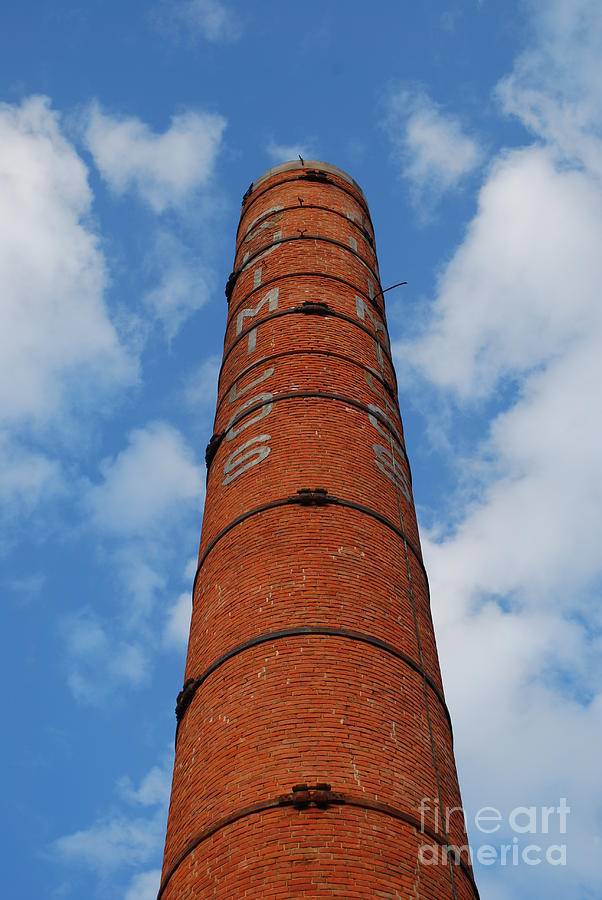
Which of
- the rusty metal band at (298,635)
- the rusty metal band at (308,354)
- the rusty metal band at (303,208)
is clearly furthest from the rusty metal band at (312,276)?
the rusty metal band at (298,635)

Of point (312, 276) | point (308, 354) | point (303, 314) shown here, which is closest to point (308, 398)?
point (308, 354)

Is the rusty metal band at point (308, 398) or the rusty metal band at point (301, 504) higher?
the rusty metal band at point (308, 398)

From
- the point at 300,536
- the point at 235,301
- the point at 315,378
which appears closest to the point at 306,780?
the point at 300,536

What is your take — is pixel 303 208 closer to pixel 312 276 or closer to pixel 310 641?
pixel 312 276

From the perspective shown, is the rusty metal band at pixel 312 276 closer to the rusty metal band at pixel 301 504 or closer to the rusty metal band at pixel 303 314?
the rusty metal band at pixel 303 314

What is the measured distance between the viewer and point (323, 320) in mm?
12727

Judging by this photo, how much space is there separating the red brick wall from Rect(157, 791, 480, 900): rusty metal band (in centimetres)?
1

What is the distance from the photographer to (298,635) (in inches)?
340

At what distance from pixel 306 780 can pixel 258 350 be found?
6.49 meters

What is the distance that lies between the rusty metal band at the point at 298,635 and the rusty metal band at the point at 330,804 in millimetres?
1614

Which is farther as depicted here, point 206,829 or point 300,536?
point 300,536

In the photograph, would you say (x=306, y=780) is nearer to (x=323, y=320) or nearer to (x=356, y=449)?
(x=356, y=449)

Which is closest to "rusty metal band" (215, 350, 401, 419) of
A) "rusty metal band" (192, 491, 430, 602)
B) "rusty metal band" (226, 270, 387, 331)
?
"rusty metal band" (226, 270, 387, 331)

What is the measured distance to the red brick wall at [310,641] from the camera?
7242 millimetres
